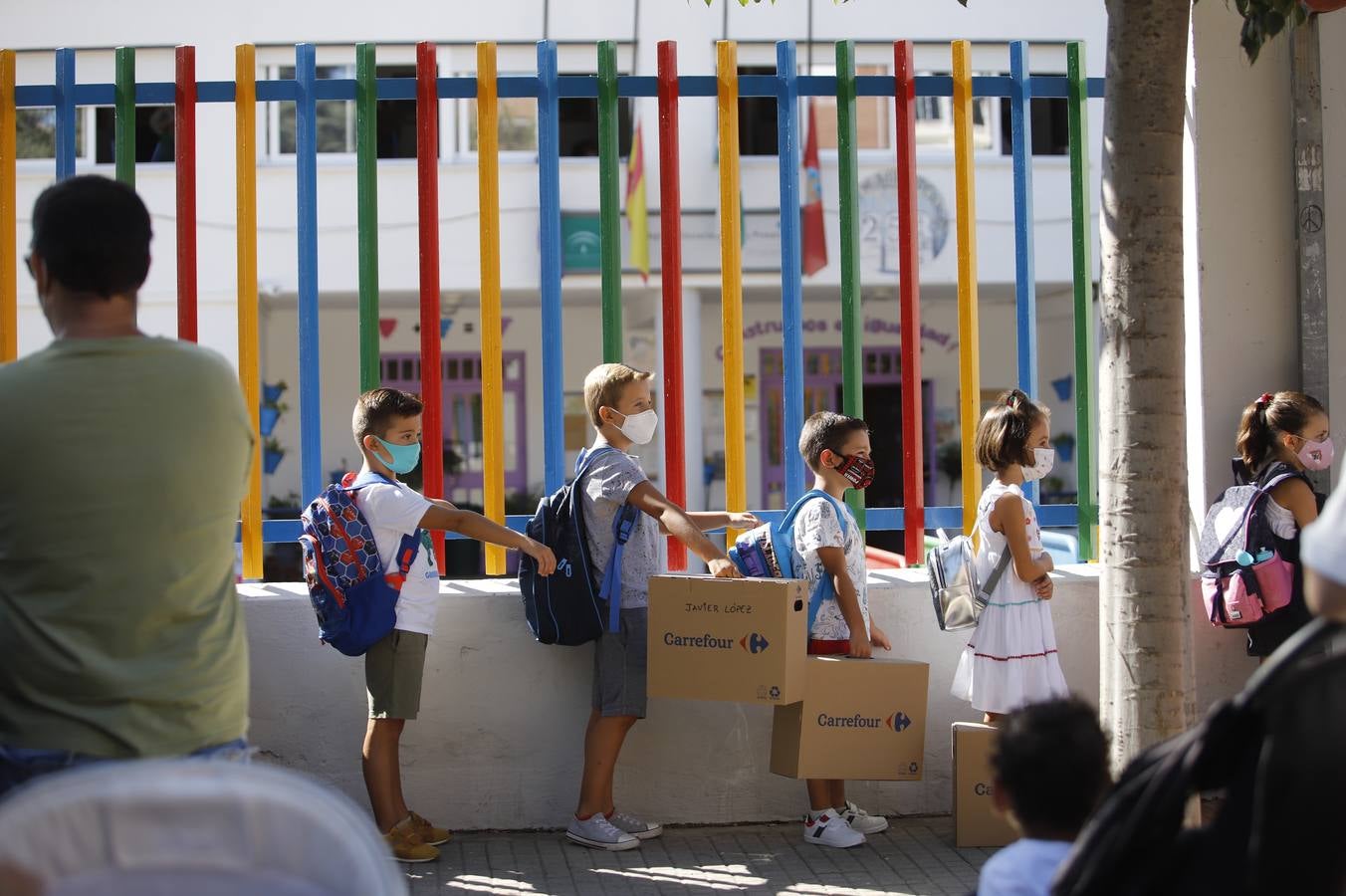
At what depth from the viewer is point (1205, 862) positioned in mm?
2125

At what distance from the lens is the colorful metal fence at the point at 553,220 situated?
18.0 ft

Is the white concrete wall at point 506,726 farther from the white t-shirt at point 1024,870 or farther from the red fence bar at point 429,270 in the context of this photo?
the white t-shirt at point 1024,870

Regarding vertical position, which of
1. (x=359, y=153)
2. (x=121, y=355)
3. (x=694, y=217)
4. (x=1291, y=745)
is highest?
(x=694, y=217)

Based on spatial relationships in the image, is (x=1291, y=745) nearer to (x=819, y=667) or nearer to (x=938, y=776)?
(x=819, y=667)

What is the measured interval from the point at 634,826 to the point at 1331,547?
355cm

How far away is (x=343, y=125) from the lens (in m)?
18.4

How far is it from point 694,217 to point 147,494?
51.4 feet

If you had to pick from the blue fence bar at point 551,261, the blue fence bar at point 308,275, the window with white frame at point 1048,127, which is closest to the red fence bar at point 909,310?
the blue fence bar at point 551,261

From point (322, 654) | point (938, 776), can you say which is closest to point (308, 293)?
point (322, 654)

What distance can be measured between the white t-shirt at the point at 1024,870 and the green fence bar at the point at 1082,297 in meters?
3.41

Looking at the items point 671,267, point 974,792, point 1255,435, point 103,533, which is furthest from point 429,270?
point 103,533

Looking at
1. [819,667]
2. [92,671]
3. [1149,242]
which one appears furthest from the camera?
[819,667]

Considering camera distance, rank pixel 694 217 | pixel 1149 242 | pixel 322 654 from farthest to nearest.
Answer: pixel 694 217
pixel 322 654
pixel 1149 242

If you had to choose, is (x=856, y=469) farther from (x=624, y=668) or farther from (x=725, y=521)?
(x=624, y=668)
